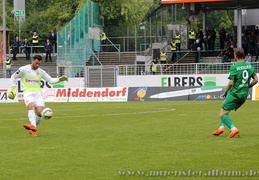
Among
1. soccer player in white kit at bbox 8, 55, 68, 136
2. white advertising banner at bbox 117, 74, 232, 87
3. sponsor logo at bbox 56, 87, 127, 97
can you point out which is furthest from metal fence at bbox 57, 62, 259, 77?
soccer player in white kit at bbox 8, 55, 68, 136

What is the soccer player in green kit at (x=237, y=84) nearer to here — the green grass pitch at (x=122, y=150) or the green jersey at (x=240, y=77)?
the green jersey at (x=240, y=77)

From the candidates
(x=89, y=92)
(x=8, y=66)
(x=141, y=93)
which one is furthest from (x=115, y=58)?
(x=141, y=93)

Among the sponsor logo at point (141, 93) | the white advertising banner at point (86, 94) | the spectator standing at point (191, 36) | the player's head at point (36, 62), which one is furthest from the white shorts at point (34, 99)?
the spectator standing at point (191, 36)

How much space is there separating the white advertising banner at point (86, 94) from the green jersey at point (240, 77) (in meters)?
22.1

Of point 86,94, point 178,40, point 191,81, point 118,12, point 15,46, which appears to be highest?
point 118,12

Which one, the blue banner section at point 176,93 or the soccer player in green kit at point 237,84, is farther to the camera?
the blue banner section at point 176,93

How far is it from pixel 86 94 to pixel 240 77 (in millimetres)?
23426

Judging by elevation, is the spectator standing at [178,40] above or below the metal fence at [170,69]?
above

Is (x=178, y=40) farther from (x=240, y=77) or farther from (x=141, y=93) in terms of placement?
(x=240, y=77)

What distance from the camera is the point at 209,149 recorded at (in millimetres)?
11414

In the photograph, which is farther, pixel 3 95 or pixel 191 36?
pixel 191 36

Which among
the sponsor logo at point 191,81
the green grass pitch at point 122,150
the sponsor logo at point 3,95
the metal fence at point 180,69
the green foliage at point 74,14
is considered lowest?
the sponsor logo at point 3,95

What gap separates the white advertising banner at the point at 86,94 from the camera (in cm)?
3569

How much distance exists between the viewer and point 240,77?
1341cm
